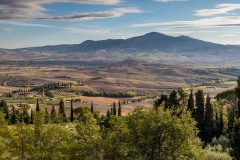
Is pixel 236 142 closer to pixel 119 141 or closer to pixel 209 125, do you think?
pixel 119 141

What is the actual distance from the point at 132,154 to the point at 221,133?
5206cm

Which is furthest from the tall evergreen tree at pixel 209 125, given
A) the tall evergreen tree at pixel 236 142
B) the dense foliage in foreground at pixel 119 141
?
the dense foliage in foreground at pixel 119 141

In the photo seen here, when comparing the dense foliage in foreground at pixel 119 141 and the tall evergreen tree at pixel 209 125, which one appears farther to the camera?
the tall evergreen tree at pixel 209 125

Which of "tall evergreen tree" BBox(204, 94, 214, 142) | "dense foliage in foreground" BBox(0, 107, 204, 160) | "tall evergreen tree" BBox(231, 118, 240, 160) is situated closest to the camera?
"dense foliage in foreground" BBox(0, 107, 204, 160)

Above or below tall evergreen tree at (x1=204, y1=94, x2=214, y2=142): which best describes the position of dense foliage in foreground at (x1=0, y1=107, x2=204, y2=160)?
above

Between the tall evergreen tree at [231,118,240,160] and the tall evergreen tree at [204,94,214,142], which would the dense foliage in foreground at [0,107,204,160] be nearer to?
the tall evergreen tree at [231,118,240,160]

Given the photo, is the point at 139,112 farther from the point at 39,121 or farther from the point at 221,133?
the point at 221,133

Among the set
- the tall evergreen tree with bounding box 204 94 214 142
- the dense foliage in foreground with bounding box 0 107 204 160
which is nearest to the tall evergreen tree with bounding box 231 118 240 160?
the dense foliage in foreground with bounding box 0 107 204 160

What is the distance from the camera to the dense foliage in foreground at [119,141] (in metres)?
49.4

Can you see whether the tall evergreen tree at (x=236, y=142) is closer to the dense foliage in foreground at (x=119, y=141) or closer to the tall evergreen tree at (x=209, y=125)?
→ the dense foliage in foreground at (x=119, y=141)

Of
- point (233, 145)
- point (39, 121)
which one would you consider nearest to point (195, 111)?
point (233, 145)

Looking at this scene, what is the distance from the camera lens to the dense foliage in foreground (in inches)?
1945

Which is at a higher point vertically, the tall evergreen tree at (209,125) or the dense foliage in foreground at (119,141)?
the dense foliage in foreground at (119,141)

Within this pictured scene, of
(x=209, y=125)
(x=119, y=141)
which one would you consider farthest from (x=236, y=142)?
(x=209, y=125)
